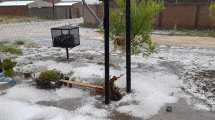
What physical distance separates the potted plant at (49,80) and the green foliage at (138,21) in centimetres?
188

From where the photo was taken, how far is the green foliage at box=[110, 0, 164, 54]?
24.3 ft

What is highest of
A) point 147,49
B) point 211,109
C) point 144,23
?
point 144,23

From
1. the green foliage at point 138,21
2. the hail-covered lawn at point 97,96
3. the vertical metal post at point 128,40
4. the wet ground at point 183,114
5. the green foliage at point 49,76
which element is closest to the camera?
the wet ground at point 183,114

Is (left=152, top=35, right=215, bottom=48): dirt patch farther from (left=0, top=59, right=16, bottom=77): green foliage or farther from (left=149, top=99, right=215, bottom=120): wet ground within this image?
(left=0, top=59, right=16, bottom=77): green foliage

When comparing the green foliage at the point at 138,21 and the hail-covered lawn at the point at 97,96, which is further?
the green foliage at the point at 138,21

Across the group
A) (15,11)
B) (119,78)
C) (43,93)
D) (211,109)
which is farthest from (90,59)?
(15,11)

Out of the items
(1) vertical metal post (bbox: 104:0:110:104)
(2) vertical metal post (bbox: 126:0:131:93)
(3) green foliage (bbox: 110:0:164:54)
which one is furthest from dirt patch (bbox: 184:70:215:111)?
(1) vertical metal post (bbox: 104:0:110:104)

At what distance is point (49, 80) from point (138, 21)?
2.59m

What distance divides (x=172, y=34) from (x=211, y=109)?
13.2 metres

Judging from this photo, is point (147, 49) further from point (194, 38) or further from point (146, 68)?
point (194, 38)

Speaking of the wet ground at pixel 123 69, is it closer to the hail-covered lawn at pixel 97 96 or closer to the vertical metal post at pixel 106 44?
the hail-covered lawn at pixel 97 96

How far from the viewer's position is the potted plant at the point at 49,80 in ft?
23.1

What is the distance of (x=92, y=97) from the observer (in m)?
6.50

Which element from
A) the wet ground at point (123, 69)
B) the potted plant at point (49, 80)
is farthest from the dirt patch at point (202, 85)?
the potted plant at point (49, 80)
